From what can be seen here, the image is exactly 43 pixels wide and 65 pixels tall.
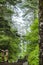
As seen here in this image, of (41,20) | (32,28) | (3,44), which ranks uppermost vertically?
(41,20)

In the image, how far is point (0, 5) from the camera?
47.8 ft

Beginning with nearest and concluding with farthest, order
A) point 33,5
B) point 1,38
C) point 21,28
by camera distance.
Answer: point 1,38 → point 33,5 → point 21,28

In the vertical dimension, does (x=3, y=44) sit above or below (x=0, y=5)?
below

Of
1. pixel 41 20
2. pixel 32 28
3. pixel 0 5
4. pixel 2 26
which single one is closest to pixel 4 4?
pixel 0 5

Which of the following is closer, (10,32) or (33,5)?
(10,32)

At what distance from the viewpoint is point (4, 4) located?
14820 mm

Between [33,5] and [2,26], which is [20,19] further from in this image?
[2,26]

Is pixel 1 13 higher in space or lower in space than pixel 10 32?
higher

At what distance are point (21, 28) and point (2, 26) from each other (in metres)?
4.01

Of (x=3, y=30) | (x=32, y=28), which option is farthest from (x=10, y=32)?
(x=32, y=28)

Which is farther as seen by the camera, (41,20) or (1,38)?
(1,38)

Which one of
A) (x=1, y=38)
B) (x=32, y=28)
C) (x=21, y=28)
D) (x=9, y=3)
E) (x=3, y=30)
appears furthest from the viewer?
(x=21, y=28)

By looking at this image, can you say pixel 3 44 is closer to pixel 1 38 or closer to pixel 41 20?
pixel 1 38

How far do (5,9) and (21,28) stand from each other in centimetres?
393
